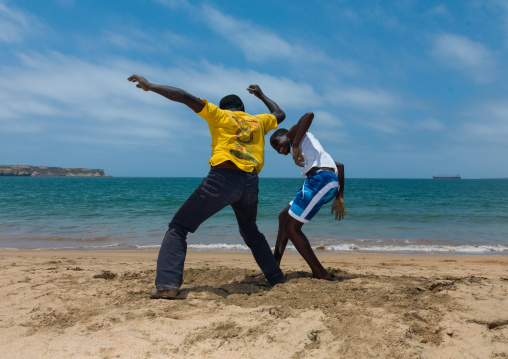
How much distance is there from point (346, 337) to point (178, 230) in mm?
1634

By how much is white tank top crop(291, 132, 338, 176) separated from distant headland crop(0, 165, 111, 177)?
171 m

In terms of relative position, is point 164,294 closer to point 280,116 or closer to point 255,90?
point 280,116

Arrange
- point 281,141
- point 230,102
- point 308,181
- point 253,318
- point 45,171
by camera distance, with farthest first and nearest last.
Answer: point 45,171 < point 281,141 < point 308,181 < point 230,102 < point 253,318

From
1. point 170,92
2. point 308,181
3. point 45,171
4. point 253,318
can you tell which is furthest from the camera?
point 45,171

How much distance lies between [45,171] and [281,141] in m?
175

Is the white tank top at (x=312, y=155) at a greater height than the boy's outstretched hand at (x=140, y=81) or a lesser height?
lesser

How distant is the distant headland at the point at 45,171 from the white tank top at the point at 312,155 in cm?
17123

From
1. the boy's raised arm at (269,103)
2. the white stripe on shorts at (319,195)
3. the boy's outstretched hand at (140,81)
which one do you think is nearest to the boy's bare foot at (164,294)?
the white stripe on shorts at (319,195)

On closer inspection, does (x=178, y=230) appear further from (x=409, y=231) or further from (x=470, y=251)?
(x=409, y=231)

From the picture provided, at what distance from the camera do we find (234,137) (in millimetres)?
3143

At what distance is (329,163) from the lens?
3721 mm

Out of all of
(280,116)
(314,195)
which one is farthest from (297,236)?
(280,116)

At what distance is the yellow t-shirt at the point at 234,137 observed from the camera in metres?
3.10

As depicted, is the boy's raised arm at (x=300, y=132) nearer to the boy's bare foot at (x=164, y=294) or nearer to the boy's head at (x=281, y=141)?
the boy's head at (x=281, y=141)
